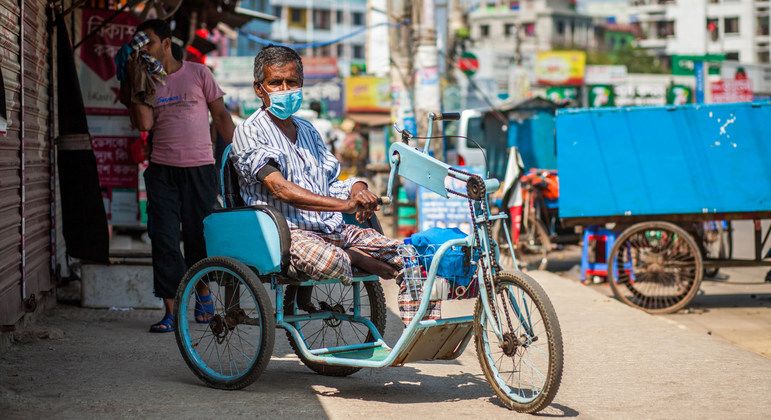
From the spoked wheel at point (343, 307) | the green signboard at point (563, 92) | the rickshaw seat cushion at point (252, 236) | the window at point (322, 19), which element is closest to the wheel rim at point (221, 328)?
the rickshaw seat cushion at point (252, 236)

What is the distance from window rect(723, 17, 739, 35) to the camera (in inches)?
4259

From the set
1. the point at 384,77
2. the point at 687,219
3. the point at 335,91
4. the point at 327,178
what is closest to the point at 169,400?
the point at 327,178

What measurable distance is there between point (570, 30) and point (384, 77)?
9282 centimetres

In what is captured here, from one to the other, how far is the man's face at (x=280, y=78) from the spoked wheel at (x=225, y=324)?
35.2 inches

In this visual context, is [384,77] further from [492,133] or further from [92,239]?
[92,239]

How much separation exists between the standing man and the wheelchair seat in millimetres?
1535

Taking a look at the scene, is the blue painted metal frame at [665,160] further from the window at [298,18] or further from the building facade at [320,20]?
the window at [298,18]

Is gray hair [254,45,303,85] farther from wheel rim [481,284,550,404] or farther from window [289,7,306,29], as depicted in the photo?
window [289,7,306,29]

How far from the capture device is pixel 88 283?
338 inches

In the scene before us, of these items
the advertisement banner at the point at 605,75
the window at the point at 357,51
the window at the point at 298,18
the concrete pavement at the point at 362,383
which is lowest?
the concrete pavement at the point at 362,383

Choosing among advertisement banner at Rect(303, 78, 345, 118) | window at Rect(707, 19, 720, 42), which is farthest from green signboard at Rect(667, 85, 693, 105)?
window at Rect(707, 19, 720, 42)

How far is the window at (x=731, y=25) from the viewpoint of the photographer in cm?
10819

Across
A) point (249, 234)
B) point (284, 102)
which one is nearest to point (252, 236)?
point (249, 234)

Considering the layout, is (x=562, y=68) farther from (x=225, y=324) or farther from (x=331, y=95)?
(x=225, y=324)
